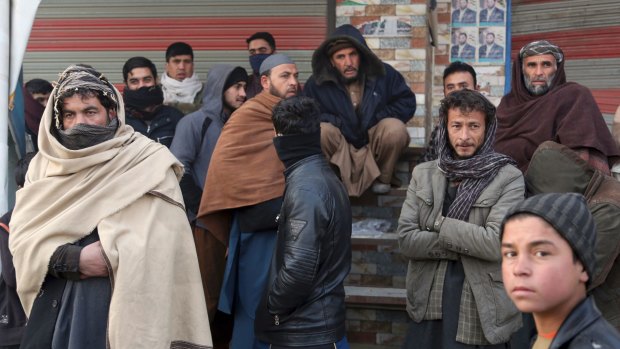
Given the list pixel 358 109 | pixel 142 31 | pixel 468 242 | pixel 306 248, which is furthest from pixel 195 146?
pixel 142 31

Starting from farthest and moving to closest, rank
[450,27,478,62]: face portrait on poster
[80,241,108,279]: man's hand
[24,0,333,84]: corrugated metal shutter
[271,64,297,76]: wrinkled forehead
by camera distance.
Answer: [24,0,333,84]: corrugated metal shutter, [450,27,478,62]: face portrait on poster, [271,64,297,76]: wrinkled forehead, [80,241,108,279]: man's hand

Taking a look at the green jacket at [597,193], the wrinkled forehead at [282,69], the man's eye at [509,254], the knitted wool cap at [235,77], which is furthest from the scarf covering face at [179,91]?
the man's eye at [509,254]

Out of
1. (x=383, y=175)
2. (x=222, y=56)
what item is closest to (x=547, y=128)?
(x=383, y=175)

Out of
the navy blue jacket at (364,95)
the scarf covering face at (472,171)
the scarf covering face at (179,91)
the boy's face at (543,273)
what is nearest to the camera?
the boy's face at (543,273)

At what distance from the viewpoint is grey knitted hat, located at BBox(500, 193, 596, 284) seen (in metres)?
1.96

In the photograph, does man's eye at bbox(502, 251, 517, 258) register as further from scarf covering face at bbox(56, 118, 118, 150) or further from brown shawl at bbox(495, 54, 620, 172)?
brown shawl at bbox(495, 54, 620, 172)

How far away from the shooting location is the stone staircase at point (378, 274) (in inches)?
199

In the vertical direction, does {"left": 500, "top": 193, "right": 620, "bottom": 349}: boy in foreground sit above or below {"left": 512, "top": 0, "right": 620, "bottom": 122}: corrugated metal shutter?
below

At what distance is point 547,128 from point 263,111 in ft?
5.10

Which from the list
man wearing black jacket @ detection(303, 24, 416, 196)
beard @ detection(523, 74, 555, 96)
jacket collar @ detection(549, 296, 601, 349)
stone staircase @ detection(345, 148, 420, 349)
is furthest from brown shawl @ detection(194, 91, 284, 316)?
jacket collar @ detection(549, 296, 601, 349)

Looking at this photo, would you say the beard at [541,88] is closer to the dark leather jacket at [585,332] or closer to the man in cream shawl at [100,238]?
the man in cream shawl at [100,238]

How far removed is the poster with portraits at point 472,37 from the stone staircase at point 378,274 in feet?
5.36

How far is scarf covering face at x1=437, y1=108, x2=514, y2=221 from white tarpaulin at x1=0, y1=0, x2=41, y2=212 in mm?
2146

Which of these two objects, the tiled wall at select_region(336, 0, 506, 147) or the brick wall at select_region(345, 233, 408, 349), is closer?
the brick wall at select_region(345, 233, 408, 349)
